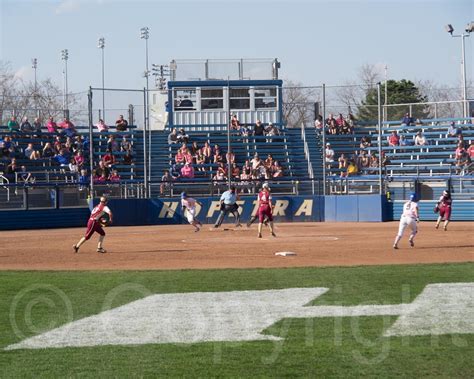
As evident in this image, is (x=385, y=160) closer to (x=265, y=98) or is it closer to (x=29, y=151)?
(x=265, y=98)

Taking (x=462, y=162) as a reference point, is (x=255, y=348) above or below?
below

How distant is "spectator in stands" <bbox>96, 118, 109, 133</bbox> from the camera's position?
4353cm

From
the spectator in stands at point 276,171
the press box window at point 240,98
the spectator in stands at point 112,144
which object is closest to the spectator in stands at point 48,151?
the spectator in stands at point 112,144

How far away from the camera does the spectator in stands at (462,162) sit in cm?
4069

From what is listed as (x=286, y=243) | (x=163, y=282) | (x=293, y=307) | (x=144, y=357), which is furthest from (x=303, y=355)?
(x=286, y=243)

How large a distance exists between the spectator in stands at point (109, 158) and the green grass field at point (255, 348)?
932 inches

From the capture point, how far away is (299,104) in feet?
159

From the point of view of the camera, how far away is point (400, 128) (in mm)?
47094

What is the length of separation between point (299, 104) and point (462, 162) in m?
10.2

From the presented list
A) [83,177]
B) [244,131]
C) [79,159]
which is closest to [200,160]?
[244,131]

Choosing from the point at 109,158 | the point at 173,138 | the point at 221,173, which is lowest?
the point at 221,173

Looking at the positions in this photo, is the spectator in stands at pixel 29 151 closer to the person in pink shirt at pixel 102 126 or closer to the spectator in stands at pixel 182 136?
the person in pink shirt at pixel 102 126

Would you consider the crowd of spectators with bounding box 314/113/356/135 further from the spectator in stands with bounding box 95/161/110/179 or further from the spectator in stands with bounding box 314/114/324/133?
the spectator in stands with bounding box 95/161/110/179

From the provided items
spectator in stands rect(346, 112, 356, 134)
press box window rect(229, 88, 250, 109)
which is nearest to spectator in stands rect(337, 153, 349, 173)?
spectator in stands rect(346, 112, 356, 134)
